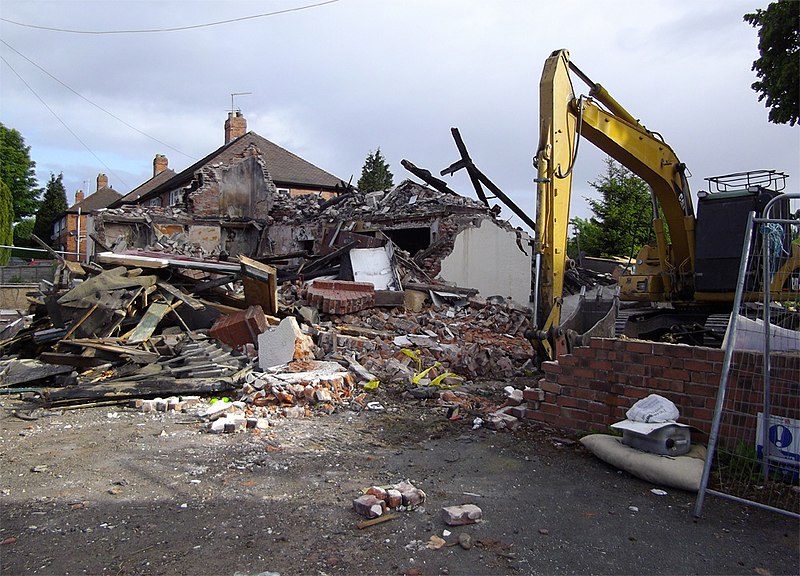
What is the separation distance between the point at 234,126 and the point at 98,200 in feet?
70.2

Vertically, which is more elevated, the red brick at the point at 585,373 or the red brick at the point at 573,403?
the red brick at the point at 585,373

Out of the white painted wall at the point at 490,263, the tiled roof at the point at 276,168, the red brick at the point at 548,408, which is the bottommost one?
the red brick at the point at 548,408

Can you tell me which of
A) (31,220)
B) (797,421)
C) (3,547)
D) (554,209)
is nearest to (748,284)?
(797,421)

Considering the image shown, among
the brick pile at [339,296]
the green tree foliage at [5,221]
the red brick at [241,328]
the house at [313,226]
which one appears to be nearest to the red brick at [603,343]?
the red brick at [241,328]

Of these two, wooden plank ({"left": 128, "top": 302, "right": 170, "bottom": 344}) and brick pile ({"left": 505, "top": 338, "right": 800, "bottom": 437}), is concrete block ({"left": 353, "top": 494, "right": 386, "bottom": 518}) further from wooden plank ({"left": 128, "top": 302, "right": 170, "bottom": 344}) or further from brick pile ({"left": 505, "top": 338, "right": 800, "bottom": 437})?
wooden plank ({"left": 128, "top": 302, "right": 170, "bottom": 344})

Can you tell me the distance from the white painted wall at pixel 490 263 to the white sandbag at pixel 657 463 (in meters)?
10.7

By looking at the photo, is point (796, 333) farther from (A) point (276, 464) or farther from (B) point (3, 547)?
(B) point (3, 547)

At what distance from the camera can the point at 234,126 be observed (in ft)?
109

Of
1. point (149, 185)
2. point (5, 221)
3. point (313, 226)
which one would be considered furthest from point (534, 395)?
point (149, 185)

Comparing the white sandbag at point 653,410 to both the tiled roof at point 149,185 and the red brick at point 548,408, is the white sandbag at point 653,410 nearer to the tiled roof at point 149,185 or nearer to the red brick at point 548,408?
the red brick at point 548,408

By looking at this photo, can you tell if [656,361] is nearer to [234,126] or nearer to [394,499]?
[394,499]

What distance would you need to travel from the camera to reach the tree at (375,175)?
38.3 meters

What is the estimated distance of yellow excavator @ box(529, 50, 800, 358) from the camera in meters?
6.75

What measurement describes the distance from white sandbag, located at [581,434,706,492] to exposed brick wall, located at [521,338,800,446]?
0.37 meters
